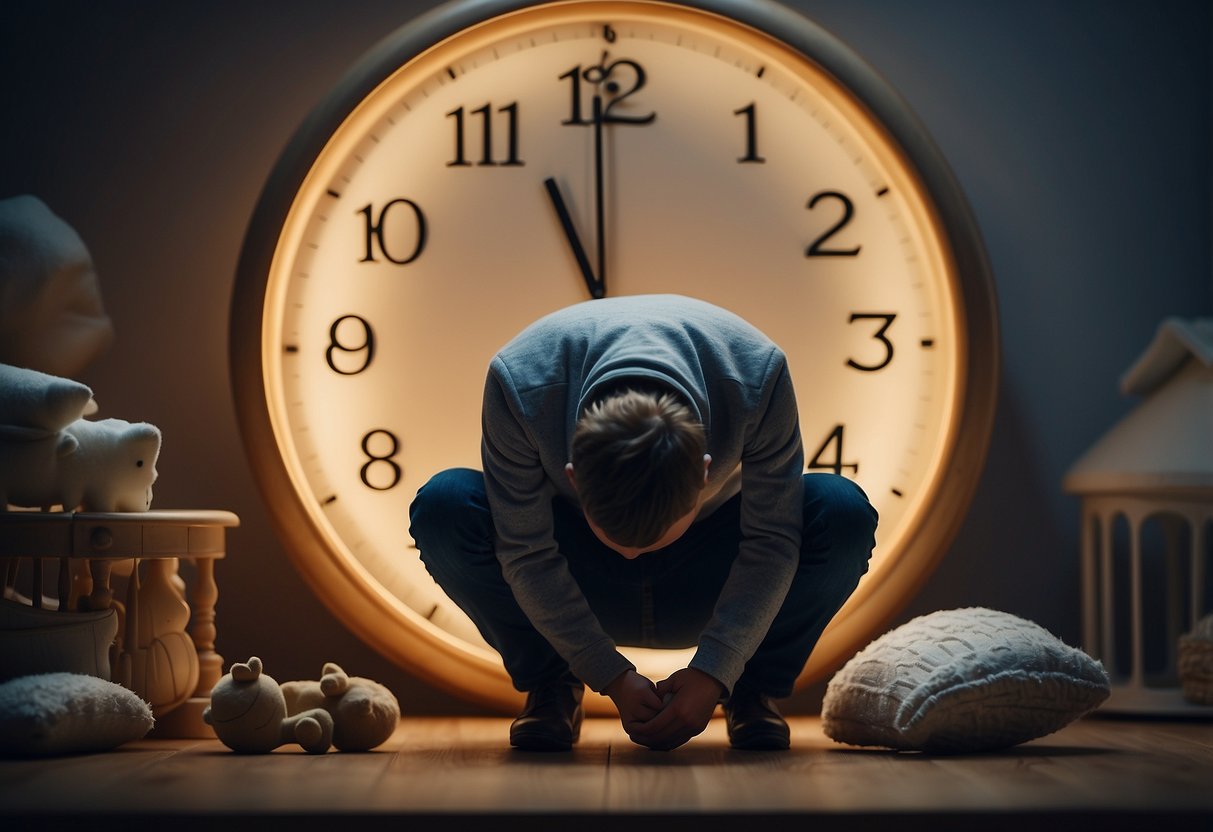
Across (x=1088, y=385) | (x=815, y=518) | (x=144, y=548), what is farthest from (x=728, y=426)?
(x=1088, y=385)

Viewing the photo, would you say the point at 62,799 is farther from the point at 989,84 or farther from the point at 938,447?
the point at 989,84

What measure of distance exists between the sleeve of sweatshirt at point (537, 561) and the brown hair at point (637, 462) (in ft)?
0.58

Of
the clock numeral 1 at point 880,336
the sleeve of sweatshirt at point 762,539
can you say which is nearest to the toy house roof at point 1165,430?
the clock numeral 1 at point 880,336

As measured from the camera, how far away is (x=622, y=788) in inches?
46.9

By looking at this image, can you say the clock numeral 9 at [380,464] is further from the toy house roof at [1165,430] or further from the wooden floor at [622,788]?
the toy house roof at [1165,430]

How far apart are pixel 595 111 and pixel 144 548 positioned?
829 millimetres

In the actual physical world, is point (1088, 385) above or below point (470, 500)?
above

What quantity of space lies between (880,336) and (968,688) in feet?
1.93

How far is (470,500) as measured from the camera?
148 centimetres

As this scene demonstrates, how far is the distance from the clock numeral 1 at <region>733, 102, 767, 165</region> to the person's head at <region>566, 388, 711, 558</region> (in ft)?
2.37

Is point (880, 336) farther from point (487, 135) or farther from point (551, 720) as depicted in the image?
point (551, 720)

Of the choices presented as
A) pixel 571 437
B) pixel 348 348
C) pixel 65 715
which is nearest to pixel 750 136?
pixel 348 348

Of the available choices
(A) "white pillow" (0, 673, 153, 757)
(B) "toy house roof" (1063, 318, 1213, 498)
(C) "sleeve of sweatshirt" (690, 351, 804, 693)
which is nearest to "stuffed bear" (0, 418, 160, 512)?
(A) "white pillow" (0, 673, 153, 757)

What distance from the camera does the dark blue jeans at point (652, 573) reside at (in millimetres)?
1480
